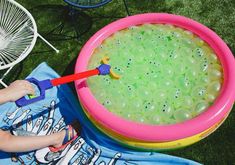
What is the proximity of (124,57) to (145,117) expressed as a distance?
70 cm

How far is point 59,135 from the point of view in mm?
3572

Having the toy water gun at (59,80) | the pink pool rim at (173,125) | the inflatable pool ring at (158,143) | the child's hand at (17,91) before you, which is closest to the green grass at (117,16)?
the pink pool rim at (173,125)

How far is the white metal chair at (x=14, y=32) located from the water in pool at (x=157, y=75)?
692 mm

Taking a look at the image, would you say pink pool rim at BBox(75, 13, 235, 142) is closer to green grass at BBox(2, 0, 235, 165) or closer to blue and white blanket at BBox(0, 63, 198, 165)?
blue and white blanket at BBox(0, 63, 198, 165)

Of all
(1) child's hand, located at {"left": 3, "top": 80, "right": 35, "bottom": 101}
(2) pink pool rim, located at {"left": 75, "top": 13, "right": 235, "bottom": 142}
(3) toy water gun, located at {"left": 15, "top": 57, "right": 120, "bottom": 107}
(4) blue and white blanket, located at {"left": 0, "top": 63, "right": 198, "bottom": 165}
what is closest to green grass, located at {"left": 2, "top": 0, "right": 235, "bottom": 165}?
(4) blue and white blanket, located at {"left": 0, "top": 63, "right": 198, "bottom": 165}

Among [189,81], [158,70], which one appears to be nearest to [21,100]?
[158,70]

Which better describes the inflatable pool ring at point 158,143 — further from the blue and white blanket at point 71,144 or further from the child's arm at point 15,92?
the child's arm at point 15,92

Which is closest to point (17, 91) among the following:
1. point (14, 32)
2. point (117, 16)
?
point (14, 32)

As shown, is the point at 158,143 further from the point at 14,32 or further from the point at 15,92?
the point at 14,32

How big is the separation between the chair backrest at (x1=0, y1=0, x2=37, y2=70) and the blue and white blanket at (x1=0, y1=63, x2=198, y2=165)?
1.40 ft

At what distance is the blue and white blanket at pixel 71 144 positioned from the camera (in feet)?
11.4

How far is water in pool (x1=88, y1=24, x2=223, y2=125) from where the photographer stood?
3398 mm

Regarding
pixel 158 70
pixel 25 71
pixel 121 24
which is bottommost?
pixel 25 71

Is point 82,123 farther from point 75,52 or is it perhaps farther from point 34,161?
point 75,52
